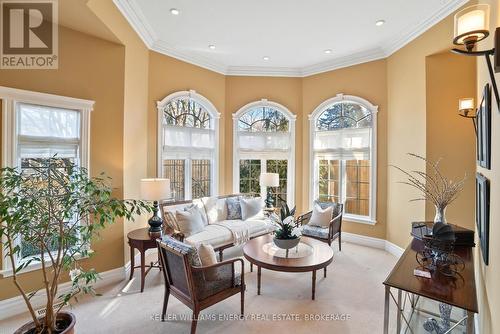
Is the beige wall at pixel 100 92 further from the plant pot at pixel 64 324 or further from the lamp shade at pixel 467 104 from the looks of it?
the lamp shade at pixel 467 104

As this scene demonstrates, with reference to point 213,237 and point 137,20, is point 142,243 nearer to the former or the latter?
point 213,237

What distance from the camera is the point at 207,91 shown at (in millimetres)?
5477

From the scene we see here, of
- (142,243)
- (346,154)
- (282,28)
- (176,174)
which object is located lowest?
(142,243)

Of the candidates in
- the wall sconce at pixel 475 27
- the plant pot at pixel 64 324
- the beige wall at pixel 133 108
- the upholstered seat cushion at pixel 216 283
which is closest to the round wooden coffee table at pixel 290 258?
the upholstered seat cushion at pixel 216 283

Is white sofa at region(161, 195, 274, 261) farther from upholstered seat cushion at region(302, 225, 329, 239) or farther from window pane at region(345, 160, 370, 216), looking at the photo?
window pane at region(345, 160, 370, 216)

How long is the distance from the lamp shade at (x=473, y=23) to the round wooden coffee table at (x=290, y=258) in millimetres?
2463

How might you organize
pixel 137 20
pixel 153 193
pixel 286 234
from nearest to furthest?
1. pixel 286 234
2. pixel 153 193
3. pixel 137 20

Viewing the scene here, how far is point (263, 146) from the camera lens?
5.94 metres

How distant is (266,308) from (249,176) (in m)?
3.36

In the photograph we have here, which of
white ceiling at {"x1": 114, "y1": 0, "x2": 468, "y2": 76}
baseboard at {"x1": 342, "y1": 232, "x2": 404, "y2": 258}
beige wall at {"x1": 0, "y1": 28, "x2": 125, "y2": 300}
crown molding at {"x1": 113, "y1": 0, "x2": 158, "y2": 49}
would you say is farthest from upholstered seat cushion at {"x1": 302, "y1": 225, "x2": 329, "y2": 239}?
crown molding at {"x1": 113, "y1": 0, "x2": 158, "y2": 49}

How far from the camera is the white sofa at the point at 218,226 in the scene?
3.94 m

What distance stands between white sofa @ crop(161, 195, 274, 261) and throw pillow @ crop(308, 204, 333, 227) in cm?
80

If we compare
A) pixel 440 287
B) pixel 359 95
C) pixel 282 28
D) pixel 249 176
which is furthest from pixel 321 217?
pixel 282 28

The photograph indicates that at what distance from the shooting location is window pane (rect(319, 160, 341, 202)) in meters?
5.54
